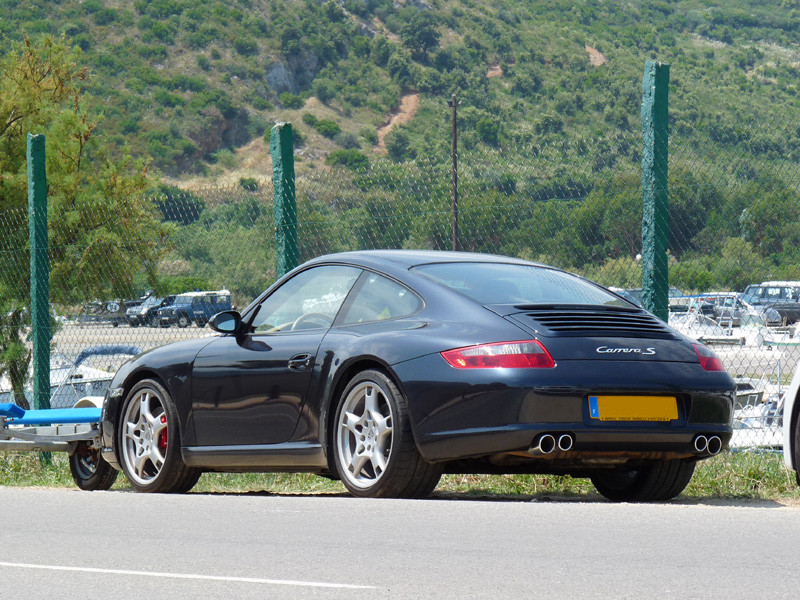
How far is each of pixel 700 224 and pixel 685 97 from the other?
88.3 metres

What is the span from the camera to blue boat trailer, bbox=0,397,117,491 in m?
9.20

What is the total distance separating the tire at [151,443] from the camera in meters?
8.12

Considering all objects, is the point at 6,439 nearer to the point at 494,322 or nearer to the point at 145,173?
the point at 494,322

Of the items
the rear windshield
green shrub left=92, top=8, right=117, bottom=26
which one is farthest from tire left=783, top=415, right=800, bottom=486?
green shrub left=92, top=8, right=117, bottom=26

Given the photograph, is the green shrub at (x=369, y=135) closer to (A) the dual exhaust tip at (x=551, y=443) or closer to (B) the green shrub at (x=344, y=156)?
(B) the green shrub at (x=344, y=156)

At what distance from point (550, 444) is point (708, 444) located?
983 mm

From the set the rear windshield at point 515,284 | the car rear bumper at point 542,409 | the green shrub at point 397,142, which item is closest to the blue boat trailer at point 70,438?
the rear windshield at point 515,284

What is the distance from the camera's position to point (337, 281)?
7.79m

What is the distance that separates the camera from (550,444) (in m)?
6.46

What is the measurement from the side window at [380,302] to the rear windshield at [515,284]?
0.19 metres

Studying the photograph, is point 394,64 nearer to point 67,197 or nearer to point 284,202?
point 67,197

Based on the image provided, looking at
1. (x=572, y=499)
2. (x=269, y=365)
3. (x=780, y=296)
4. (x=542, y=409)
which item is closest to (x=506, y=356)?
(x=542, y=409)

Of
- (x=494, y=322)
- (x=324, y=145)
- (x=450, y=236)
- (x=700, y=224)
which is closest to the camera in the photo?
(x=494, y=322)

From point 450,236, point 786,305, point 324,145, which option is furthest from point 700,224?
point 324,145
